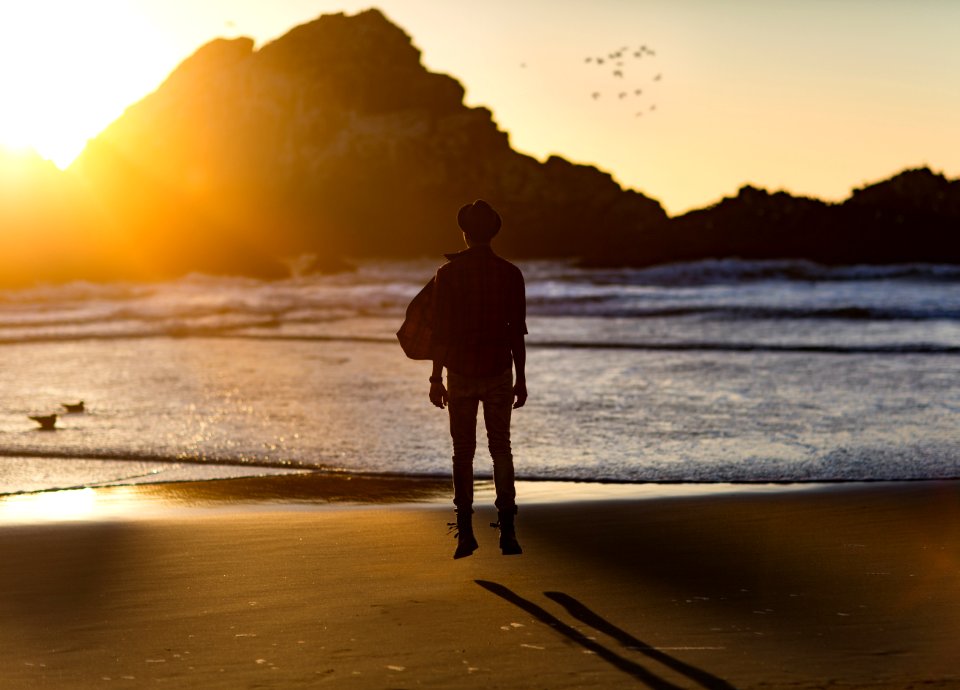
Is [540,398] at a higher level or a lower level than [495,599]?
higher

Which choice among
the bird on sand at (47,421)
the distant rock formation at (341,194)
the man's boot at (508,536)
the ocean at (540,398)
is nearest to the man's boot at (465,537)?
the man's boot at (508,536)

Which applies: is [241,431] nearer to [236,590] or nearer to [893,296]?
[236,590]

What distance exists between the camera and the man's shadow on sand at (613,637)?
3756mm

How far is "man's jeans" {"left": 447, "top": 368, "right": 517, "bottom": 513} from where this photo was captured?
582 cm

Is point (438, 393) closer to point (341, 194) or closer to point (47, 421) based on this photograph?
point (47, 421)

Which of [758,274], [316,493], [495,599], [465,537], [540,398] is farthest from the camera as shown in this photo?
[758,274]

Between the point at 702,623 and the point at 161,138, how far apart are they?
173 metres

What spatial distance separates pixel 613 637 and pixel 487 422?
1806mm

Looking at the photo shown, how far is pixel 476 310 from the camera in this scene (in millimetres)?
5832

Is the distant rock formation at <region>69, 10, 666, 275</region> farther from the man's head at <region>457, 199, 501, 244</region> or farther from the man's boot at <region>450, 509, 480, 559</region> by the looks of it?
the man's boot at <region>450, 509, 480, 559</region>

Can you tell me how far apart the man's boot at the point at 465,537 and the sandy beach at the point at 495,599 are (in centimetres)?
7

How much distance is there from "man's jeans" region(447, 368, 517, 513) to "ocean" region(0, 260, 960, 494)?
8.32ft

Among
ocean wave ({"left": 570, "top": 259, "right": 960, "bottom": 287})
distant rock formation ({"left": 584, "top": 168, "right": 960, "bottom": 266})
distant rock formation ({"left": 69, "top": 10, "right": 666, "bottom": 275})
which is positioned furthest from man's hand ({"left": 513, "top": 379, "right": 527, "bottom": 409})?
distant rock formation ({"left": 69, "top": 10, "right": 666, "bottom": 275})

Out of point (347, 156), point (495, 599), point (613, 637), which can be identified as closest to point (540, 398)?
point (495, 599)
